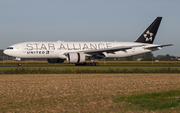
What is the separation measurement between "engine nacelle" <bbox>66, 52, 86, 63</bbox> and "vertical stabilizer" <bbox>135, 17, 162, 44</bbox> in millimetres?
12492

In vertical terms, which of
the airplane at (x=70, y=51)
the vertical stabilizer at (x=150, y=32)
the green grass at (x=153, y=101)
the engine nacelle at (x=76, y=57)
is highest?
the vertical stabilizer at (x=150, y=32)

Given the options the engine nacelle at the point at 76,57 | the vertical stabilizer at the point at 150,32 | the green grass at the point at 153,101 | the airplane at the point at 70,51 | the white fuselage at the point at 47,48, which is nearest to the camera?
the green grass at the point at 153,101

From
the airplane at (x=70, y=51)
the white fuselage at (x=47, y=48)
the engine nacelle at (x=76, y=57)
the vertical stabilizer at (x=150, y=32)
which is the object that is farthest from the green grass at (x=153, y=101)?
the vertical stabilizer at (x=150, y=32)

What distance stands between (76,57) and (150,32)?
14880 millimetres

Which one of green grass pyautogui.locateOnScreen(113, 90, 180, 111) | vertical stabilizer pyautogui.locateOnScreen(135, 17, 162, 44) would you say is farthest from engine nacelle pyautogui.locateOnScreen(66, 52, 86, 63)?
green grass pyautogui.locateOnScreen(113, 90, 180, 111)

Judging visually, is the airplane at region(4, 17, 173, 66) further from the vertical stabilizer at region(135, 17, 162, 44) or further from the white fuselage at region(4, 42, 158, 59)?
the vertical stabilizer at region(135, 17, 162, 44)

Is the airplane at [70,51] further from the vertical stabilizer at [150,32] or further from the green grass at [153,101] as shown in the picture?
the green grass at [153,101]

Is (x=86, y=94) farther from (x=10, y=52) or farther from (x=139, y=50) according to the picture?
(x=139, y=50)

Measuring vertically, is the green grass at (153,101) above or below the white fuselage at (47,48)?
below

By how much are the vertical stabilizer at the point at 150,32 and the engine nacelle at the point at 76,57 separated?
12492 millimetres

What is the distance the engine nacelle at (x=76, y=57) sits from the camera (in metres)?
34.8

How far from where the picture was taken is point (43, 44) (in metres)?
37.7

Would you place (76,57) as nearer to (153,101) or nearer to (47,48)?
(47,48)

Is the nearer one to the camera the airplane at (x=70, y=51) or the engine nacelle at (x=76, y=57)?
the engine nacelle at (x=76, y=57)
